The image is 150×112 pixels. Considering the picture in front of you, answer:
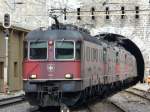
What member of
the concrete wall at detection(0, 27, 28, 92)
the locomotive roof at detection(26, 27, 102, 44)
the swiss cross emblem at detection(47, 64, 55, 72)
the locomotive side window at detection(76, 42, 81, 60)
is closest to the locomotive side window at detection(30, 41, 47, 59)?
Result: the locomotive roof at detection(26, 27, 102, 44)

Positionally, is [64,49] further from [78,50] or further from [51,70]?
[51,70]

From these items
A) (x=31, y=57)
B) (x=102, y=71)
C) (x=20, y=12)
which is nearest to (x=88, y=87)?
(x=31, y=57)

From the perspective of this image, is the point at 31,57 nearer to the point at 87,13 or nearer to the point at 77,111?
the point at 77,111

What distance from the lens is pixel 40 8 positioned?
54.5 m

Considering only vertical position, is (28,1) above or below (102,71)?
above

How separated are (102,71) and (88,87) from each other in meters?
4.74

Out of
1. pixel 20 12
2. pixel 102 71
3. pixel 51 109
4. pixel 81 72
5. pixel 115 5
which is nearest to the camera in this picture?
pixel 81 72

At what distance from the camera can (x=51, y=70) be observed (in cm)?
2042

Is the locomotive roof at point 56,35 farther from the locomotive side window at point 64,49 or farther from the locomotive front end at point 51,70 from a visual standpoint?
the locomotive side window at point 64,49

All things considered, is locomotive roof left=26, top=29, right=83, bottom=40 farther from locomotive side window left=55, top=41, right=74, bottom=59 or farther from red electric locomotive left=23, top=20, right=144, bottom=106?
locomotive side window left=55, top=41, right=74, bottom=59

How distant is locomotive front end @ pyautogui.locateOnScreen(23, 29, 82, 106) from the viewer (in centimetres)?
2022

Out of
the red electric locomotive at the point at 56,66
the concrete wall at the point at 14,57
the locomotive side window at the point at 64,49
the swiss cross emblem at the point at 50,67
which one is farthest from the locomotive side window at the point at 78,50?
the concrete wall at the point at 14,57

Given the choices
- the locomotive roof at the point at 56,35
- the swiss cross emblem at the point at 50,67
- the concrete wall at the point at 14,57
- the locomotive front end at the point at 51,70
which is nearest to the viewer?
the locomotive front end at the point at 51,70

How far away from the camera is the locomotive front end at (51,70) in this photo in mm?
20219
